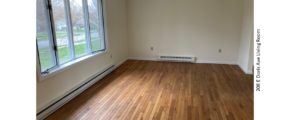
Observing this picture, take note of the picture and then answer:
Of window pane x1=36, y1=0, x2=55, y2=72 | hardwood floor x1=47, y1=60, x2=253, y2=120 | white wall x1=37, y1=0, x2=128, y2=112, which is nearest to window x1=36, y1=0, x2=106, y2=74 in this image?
window pane x1=36, y1=0, x2=55, y2=72

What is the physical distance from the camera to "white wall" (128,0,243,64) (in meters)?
5.18

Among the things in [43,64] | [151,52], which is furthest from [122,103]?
[151,52]

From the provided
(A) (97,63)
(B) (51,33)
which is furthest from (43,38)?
(A) (97,63)

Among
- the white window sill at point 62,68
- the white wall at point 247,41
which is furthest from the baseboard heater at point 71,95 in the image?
the white wall at point 247,41

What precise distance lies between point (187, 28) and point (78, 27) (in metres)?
2.98

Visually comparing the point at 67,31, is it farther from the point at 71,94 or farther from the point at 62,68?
the point at 71,94

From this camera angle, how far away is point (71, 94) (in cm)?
318

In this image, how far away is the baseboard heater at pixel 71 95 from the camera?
2566mm

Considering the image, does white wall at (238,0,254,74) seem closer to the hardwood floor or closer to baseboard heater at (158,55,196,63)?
the hardwood floor

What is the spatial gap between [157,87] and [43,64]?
6.27 ft

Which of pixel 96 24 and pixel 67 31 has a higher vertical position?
pixel 96 24

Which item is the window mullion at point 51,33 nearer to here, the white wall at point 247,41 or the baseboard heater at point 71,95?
the baseboard heater at point 71,95
